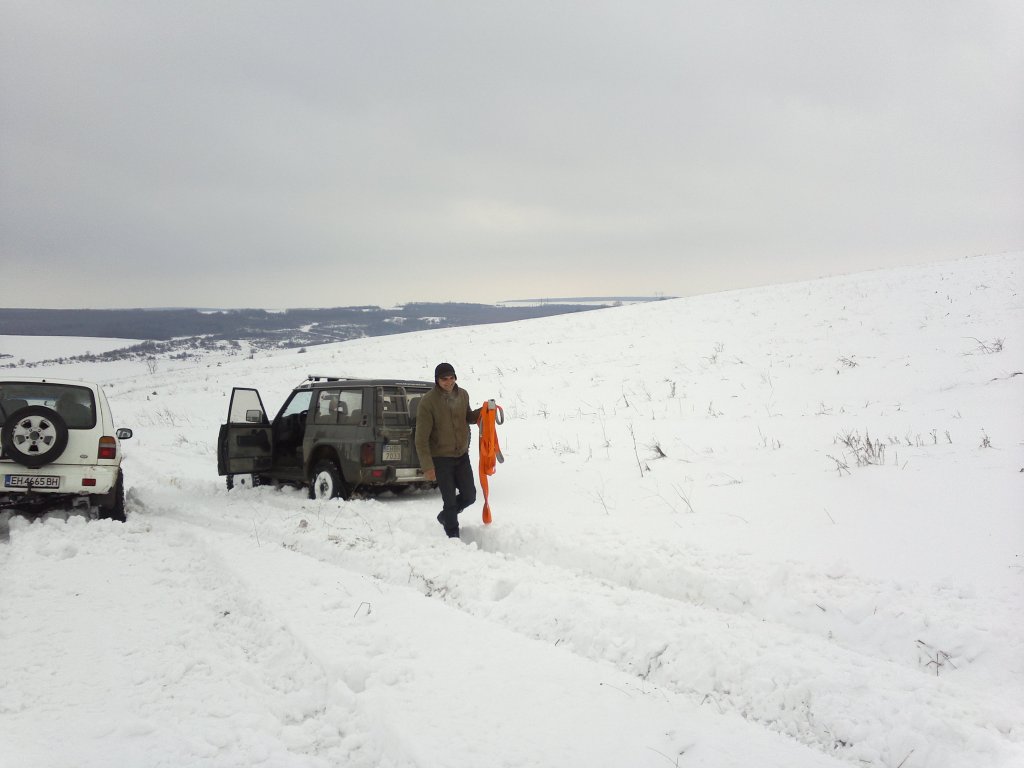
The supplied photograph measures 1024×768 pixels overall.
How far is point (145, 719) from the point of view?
11.0 feet

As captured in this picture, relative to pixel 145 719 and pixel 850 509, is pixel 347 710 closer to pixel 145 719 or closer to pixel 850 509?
pixel 145 719

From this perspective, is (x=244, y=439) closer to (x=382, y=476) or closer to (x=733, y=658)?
(x=382, y=476)

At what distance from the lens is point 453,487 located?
729 cm

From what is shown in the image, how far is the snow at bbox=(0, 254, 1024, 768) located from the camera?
327 cm

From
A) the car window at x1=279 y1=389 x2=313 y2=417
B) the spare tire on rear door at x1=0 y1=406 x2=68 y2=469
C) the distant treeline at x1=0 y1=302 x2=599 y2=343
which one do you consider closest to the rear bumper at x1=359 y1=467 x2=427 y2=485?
the car window at x1=279 y1=389 x2=313 y2=417

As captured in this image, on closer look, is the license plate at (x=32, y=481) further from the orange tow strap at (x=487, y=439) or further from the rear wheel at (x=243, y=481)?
the orange tow strap at (x=487, y=439)

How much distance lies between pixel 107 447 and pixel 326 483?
2.79 meters

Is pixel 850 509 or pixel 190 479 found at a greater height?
pixel 850 509

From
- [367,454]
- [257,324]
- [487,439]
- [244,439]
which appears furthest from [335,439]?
[257,324]

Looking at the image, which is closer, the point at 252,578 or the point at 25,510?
the point at 252,578

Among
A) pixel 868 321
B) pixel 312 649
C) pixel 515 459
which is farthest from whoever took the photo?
pixel 868 321

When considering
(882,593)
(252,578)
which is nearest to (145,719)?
(252,578)

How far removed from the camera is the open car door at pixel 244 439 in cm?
999

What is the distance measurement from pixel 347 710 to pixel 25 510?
292 inches
